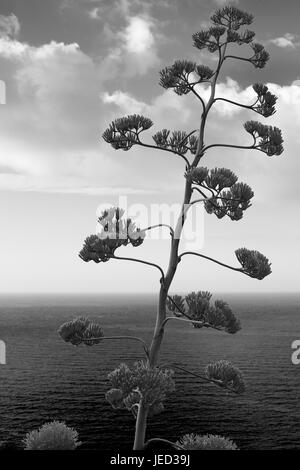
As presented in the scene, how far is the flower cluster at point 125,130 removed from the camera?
21.0ft

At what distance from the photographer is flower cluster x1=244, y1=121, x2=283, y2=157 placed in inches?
256

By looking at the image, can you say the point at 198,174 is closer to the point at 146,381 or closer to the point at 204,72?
the point at 204,72

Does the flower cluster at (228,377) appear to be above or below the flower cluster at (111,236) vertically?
below

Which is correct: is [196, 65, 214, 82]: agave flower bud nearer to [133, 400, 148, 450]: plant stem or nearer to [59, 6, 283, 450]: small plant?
[59, 6, 283, 450]: small plant

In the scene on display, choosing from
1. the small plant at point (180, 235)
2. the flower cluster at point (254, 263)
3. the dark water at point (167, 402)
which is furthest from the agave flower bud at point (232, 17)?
the dark water at point (167, 402)

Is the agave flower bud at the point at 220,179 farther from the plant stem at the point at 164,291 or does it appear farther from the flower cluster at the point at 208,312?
the flower cluster at the point at 208,312

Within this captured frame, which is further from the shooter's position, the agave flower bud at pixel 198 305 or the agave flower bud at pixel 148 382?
the agave flower bud at pixel 198 305

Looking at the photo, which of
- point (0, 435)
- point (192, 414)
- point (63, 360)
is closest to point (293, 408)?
point (192, 414)

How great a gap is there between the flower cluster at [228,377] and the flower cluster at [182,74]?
413 centimetres

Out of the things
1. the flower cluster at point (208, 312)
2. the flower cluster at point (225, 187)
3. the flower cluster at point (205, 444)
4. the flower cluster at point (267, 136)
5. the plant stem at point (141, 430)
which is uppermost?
the flower cluster at point (267, 136)

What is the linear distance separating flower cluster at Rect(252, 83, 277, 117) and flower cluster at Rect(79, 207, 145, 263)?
2.80m

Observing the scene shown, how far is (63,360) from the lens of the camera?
270 ft
